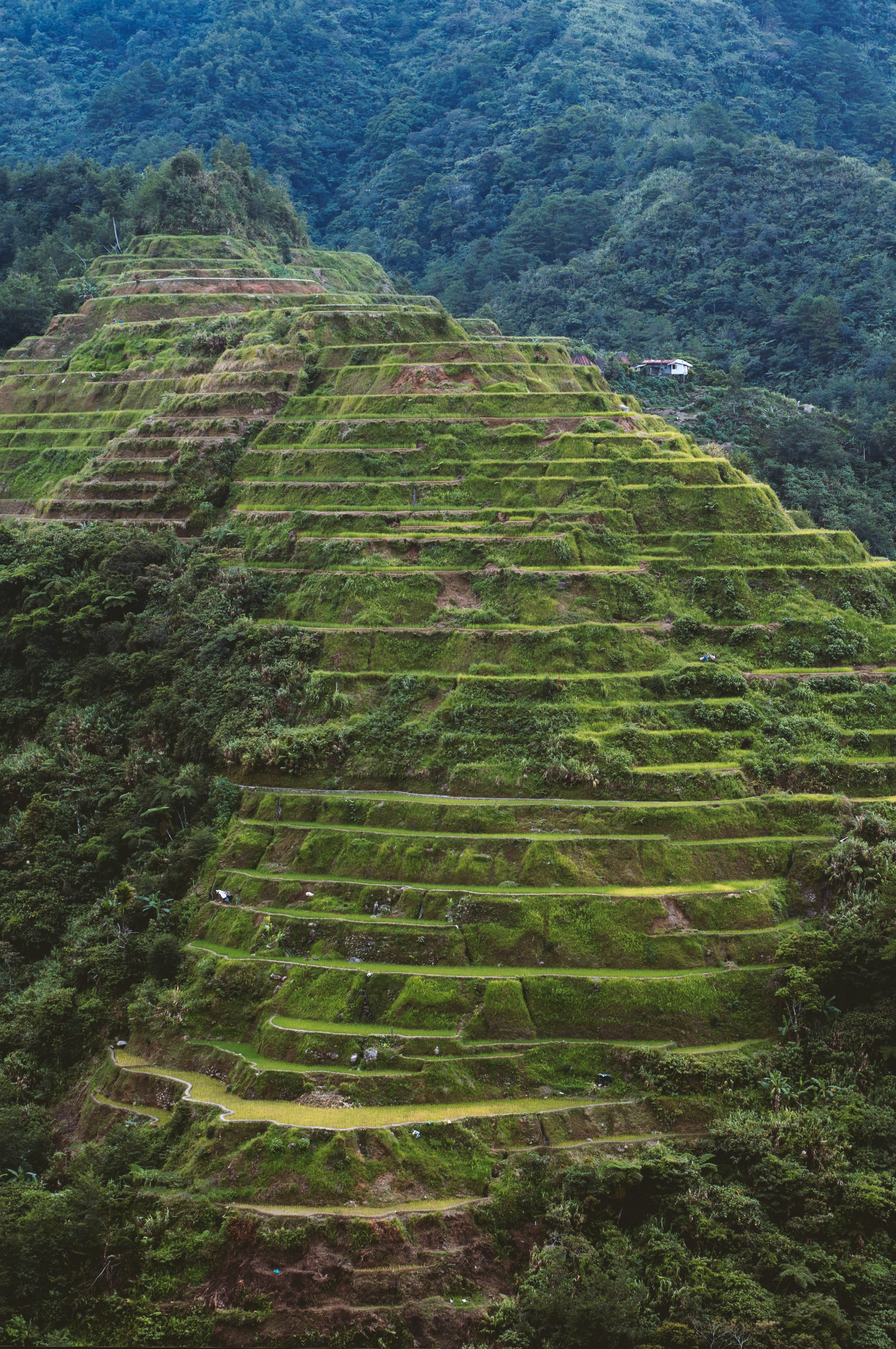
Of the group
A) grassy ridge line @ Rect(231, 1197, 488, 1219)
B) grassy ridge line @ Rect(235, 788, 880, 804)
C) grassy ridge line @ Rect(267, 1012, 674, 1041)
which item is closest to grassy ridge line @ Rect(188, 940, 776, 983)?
grassy ridge line @ Rect(267, 1012, 674, 1041)

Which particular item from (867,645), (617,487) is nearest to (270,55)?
(617,487)

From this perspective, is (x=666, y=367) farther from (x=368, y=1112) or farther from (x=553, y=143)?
(x=368, y=1112)

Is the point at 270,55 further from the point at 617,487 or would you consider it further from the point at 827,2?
the point at 617,487

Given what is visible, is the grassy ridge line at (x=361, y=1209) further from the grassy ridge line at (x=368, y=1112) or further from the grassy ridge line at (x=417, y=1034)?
the grassy ridge line at (x=417, y=1034)

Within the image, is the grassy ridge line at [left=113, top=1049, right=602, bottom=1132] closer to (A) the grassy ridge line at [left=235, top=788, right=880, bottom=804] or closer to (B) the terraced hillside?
(B) the terraced hillside

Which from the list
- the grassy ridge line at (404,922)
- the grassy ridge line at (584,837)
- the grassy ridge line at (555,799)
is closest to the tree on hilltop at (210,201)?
the grassy ridge line at (555,799)

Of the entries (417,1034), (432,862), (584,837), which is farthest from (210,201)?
(417,1034)
